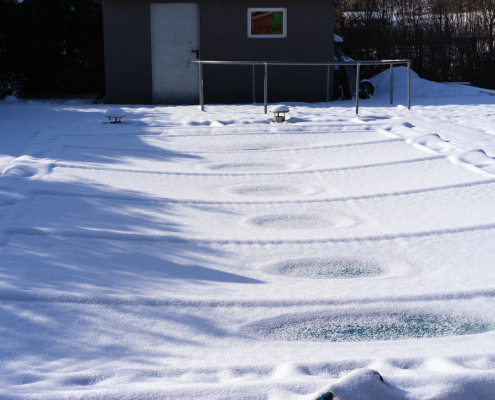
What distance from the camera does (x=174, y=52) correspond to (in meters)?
14.6

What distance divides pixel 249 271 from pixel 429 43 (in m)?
14.7

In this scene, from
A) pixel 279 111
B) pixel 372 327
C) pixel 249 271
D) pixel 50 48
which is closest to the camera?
pixel 372 327

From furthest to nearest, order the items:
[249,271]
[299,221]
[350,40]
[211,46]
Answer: [350,40], [211,46], [299,221], [249,271]

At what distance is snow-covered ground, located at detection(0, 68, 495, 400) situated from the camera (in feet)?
9.45

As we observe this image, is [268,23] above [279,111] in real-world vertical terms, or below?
above

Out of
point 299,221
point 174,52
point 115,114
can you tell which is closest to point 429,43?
point 174,52

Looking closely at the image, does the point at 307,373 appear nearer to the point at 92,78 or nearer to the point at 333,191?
the point at 333,191

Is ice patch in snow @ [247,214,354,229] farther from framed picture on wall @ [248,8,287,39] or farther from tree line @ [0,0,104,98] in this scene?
tree line @ [0,0,104,98]

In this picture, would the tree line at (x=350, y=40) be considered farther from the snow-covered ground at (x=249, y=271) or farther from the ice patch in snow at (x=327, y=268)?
the ice patch in snow at (x=327, y=268)

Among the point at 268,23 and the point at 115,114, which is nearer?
the point at 115,114

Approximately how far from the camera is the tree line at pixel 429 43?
17.6 meters

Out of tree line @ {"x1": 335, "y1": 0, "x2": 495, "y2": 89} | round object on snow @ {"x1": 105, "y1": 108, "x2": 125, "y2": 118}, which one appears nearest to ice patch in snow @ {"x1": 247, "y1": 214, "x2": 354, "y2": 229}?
round object on snow @ {"x1": 105, "y1": 108, "x2": 125, "y2": 118}

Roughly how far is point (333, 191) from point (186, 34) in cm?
888

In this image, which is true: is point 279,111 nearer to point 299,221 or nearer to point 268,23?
point 268,23
